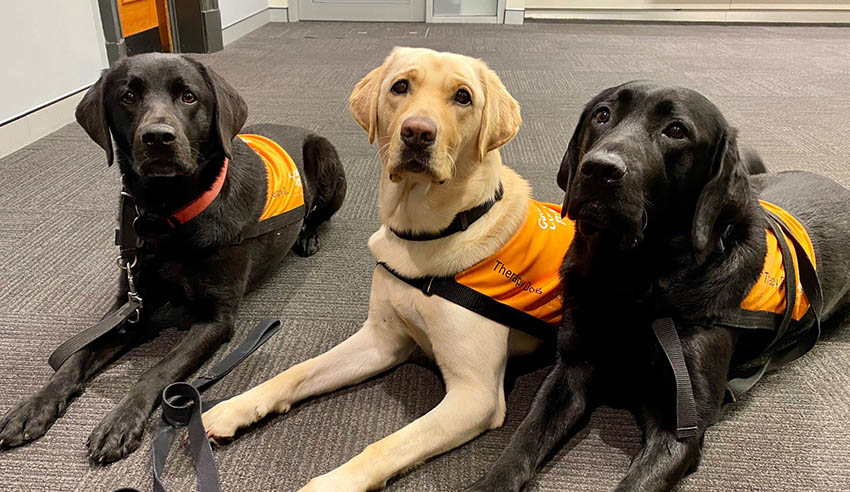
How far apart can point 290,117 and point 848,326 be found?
3.19 meters

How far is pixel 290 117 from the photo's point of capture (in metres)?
3.97

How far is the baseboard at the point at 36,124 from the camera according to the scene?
10.7 ft

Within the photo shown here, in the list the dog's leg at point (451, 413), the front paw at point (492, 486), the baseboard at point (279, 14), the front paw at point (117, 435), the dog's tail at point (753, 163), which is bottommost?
the baseboard at point (279, 14)

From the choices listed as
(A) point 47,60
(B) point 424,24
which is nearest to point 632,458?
(A) point 47,60

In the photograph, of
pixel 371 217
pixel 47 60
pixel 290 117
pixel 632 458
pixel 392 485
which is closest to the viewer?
pixel 392 485

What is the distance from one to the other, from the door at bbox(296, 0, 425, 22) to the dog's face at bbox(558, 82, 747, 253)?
289 inches

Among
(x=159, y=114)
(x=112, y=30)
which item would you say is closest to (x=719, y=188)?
(x=159, y=114)

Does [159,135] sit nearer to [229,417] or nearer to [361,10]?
[229,417]

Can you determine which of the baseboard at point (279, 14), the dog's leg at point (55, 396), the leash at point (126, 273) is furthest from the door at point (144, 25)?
the dog's leg at point (55, 396)

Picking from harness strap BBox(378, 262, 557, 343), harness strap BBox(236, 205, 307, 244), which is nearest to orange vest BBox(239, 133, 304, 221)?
harness strap BBox(236, 205, 307, 244)

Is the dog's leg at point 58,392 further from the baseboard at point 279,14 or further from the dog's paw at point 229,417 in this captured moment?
the baseboard at point 279,14

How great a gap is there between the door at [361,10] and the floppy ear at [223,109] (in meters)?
6.72

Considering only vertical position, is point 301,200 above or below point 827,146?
above

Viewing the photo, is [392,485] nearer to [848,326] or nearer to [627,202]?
[627,202]
